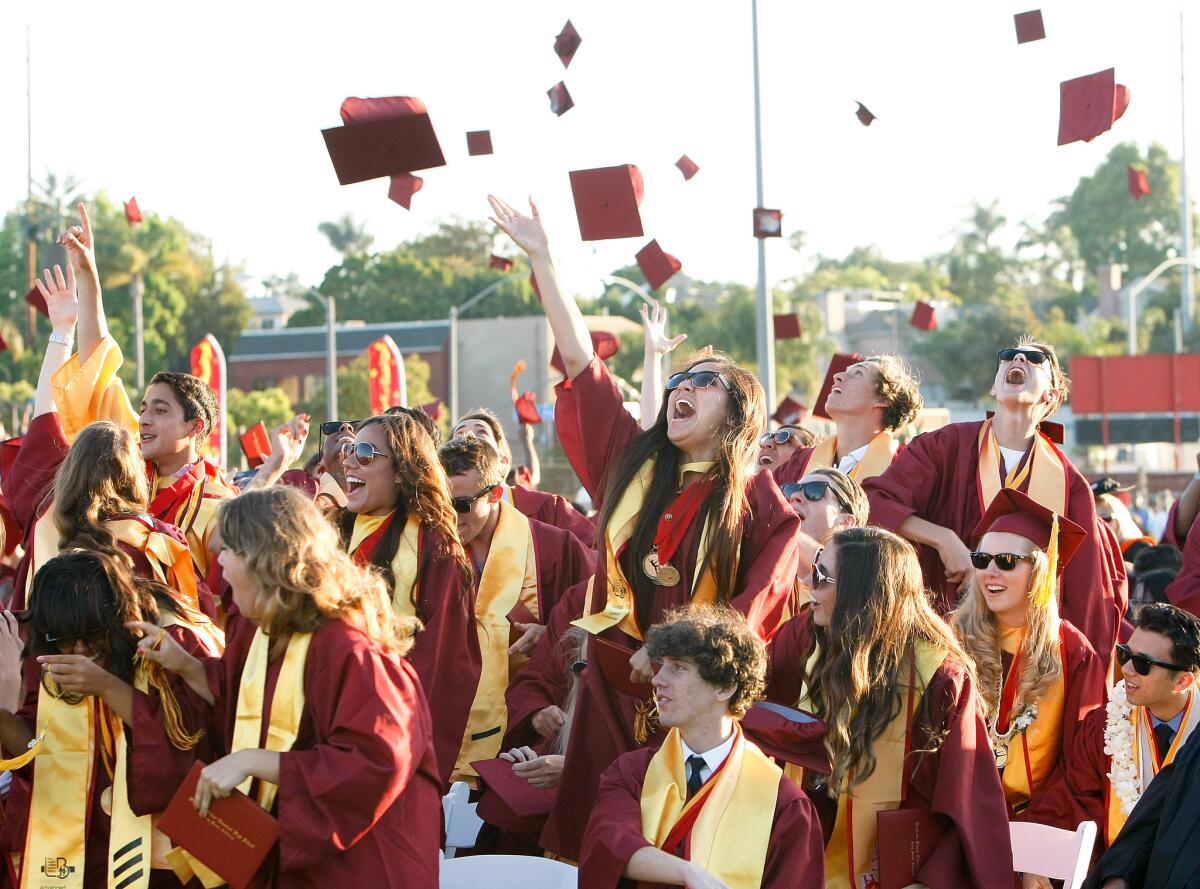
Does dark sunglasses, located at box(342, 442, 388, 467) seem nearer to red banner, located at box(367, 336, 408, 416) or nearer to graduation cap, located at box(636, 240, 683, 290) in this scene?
graduation cap, located at box(636, 240, 683, 290)

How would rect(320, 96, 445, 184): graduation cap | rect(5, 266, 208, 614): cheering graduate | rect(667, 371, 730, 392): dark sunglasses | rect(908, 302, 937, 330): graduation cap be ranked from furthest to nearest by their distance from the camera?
rect(908, 302, 937, 330): graduation cap → rect(320, 96, 445, 184): graduation cap → rect(667, 371, 730, 392): dark sunglasses → rect(5, 266, 208, 614): cheering graduate

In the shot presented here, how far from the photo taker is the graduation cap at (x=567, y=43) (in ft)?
30.3

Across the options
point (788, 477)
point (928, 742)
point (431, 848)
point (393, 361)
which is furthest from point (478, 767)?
point (393, 361)

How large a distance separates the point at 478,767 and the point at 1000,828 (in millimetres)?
1708

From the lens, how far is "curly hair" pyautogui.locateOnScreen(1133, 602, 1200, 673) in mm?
4938

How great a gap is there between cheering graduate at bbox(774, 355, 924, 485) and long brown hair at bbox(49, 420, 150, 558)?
3280 millimetres

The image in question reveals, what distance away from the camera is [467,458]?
614cm

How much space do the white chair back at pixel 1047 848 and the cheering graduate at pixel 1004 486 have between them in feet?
4.81

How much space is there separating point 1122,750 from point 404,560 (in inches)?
92.8

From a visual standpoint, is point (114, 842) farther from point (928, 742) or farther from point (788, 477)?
point (788, 477)

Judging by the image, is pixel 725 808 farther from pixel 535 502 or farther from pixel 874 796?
pixel 535 502

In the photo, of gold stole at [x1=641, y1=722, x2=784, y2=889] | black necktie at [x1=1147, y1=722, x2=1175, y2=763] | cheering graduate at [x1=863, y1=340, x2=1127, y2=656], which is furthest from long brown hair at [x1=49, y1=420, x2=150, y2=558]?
black necktie at [x1=1147, y1=722, x2=1175, y2=763]

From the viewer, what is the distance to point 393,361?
21.5 m

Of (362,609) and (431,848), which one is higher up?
(362,609)
